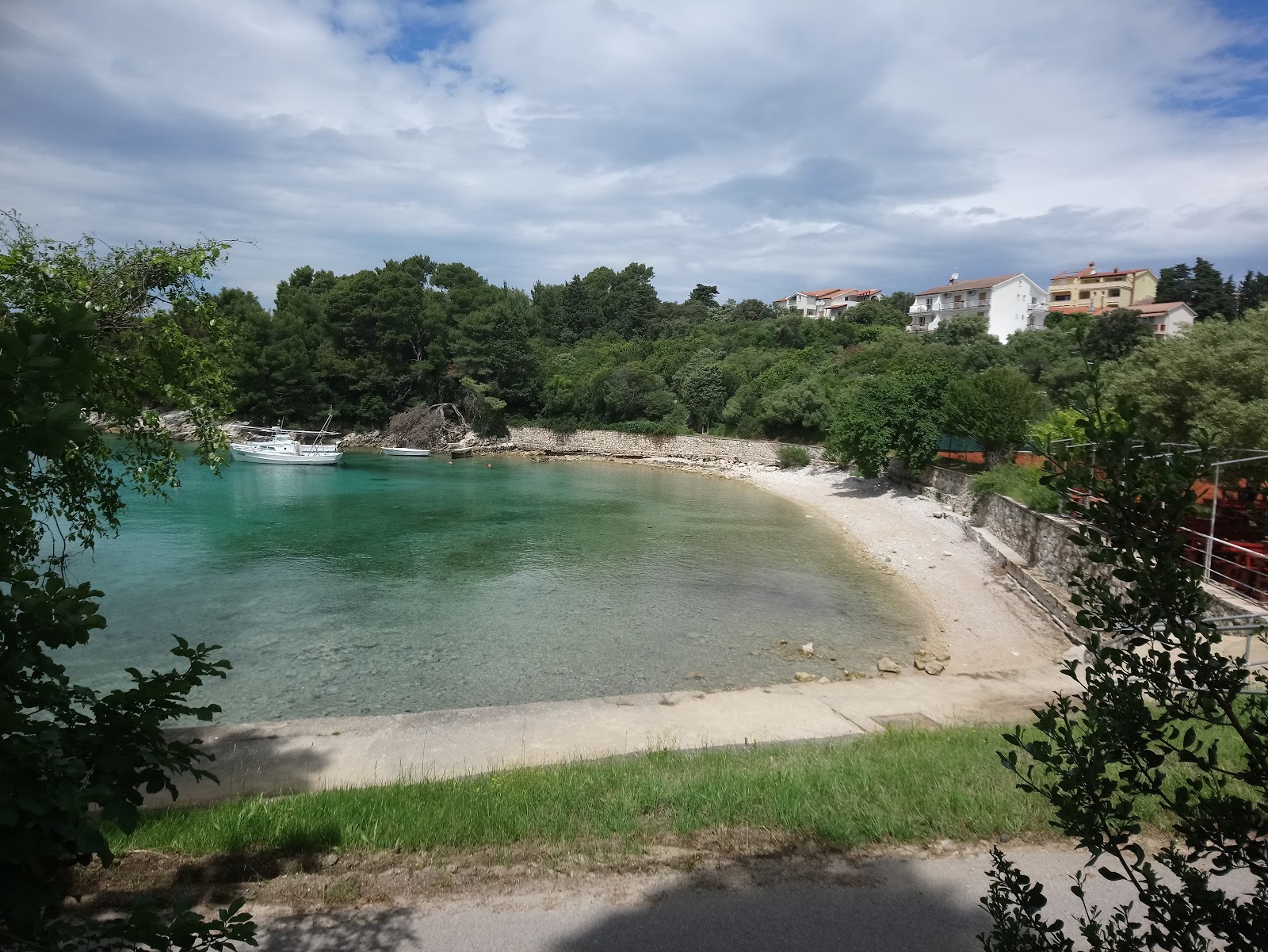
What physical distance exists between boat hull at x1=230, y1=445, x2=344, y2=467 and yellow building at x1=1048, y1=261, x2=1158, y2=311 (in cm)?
6816

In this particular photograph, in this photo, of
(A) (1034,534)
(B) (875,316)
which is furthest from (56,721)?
(B) (875,316)

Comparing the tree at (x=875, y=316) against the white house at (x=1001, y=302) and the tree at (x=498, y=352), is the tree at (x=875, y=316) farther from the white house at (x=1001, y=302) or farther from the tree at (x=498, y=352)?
the tree at (x=498, y=352)

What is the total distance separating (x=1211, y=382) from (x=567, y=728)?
54.2 feet

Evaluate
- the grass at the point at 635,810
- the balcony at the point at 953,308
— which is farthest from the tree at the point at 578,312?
the grass at the point at 635,810

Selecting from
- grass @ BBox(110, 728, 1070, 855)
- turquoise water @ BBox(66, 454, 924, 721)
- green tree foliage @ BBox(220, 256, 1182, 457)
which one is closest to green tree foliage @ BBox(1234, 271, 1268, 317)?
green tree foliage @ BBox(220, 256, 1182, 457)

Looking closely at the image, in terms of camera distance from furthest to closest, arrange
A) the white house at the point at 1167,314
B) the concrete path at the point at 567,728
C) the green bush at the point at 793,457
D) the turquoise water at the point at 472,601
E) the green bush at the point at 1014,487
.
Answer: the white house at the point at 1167,314 → the green bush at the point at 793,457 → the green bush at the point at 1014,487 → the turquoise water at the point at 472,601 → the concrete path at the point at 567,728

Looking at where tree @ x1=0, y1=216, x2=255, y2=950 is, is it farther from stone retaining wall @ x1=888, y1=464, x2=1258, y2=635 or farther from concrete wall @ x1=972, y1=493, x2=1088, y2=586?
concrete wall @ x1=972, y1=493, x2=1088, y2=586

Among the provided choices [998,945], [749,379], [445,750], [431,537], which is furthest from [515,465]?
[998,945]

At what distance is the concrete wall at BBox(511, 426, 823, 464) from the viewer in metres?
52.0

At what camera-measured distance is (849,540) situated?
2731cm

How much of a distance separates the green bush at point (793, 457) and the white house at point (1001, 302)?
31.7 m

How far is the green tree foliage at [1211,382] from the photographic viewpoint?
15.0 meters

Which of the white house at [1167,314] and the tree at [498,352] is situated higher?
the white house at [1167,314]

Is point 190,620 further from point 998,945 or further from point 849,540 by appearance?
point 849,540
